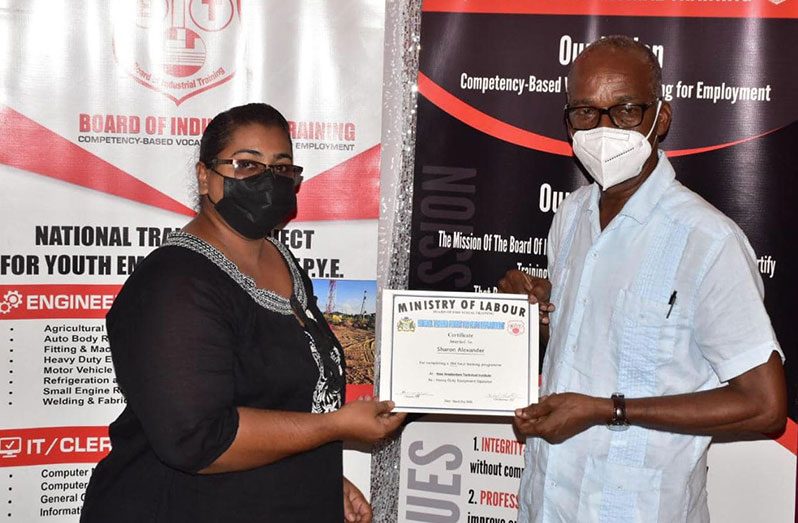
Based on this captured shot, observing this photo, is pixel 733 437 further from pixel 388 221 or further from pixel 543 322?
pixel 388 221

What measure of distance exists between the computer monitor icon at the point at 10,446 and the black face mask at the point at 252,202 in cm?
177

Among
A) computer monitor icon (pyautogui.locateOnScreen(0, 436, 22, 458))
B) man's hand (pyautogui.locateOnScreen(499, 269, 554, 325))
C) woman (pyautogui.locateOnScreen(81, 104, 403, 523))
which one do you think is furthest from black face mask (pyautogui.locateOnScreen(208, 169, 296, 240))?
computer monitor icon (pyautogui.locateOnScreen(0, 436, 22, 458))

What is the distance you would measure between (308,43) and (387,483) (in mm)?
1958

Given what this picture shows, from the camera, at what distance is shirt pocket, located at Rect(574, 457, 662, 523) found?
245 centimetres

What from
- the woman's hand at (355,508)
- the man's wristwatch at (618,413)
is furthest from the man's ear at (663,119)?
the woman's hand at (355,508)

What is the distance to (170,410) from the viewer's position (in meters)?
2.07

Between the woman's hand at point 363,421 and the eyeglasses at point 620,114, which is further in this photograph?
the eyeglasses at point 620,114

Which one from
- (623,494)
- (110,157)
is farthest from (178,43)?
(623,494)

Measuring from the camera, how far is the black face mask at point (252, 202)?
237cm

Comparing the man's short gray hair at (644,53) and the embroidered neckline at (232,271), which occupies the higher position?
the man's short gray hair at (644,53)

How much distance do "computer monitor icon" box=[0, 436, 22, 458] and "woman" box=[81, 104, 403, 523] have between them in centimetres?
132

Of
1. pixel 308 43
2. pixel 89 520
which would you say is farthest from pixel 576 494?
pixel 308 43

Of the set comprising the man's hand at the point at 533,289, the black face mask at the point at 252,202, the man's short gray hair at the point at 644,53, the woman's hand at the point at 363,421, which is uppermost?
the man's short gray hair at the point at 644,53
